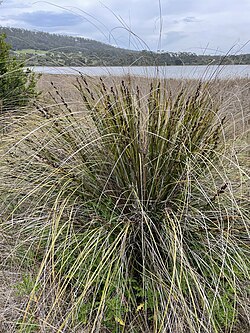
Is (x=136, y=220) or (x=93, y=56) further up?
(x=93, y=56)

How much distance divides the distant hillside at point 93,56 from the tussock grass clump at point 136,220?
0.27m

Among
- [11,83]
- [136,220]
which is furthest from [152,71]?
[11,83]

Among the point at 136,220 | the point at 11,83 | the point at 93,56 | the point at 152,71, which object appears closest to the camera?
the point at 136,220

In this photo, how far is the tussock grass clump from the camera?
1404 millimetres

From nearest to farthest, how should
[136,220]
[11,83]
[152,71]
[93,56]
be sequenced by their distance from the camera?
1. [136,220]
2. [152,71]
3. [93,56]
4. [11,83]

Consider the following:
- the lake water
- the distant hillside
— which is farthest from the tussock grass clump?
the distant hillside

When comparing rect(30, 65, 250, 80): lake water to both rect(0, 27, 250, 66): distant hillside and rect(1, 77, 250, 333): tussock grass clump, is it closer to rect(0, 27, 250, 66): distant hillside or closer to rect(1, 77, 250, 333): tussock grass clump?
rect(0, 27, 250, 66): distant hillside

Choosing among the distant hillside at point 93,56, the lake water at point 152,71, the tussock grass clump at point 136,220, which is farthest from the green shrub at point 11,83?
the tussock grass clump at point 136,220

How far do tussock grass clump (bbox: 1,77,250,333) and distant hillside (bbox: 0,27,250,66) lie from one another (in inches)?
10.5

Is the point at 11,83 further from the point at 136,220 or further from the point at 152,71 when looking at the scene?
the point at 136,220

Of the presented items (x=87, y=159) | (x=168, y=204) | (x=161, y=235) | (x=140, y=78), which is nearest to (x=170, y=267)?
(x=161, y=235)

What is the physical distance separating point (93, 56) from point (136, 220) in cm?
111

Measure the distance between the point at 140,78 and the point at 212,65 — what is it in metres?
0.41

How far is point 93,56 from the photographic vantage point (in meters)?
2.24
